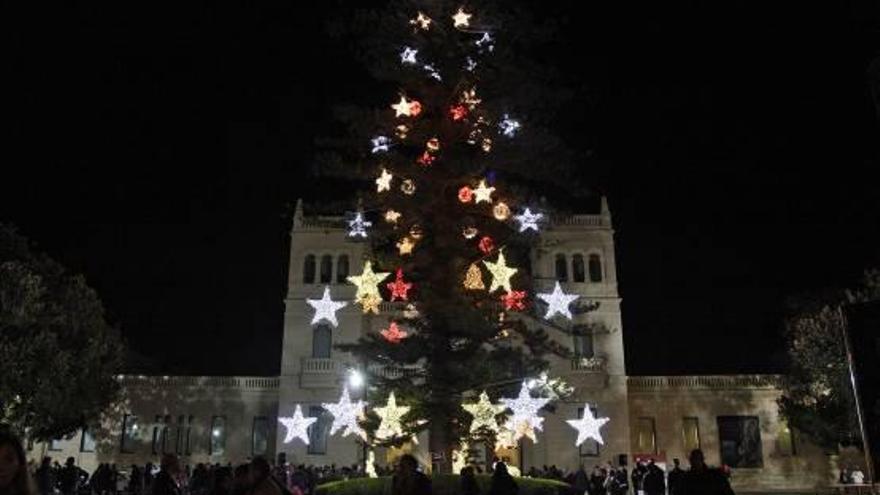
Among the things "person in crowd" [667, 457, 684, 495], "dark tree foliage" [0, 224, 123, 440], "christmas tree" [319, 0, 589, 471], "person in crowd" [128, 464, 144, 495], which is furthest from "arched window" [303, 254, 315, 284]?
"person in crowd" [667, 457, 684, 495]

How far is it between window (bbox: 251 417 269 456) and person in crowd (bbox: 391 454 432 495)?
3359 cm

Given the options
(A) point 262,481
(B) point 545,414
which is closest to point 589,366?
(B) point 545,414

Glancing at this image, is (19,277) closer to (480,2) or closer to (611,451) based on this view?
(480,2)

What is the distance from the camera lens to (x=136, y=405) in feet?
135

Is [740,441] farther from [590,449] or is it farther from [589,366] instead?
[589,366]

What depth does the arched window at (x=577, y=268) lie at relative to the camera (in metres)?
41.8

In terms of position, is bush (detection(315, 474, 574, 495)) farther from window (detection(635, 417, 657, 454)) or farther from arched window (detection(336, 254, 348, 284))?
arched window (detection(336, 254, 348, 284))

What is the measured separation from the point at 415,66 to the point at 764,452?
28.8 meters

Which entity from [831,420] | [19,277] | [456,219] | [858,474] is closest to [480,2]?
[456,219]

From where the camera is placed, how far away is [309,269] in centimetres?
4209

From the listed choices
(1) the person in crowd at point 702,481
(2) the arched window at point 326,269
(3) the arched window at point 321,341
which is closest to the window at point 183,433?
(3) the arched window at point 321,341

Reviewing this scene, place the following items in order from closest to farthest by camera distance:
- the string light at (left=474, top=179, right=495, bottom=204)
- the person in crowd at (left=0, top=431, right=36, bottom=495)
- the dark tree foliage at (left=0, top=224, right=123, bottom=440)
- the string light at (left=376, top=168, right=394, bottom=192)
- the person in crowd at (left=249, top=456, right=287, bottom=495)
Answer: the person in crowd at (left=0, top=431, right=36, bottom=495) → the person in crowd at (left=249, top=456, right=287, bottom=495) → the string light at (left=474, top=179, right=495, bottom=204) → the string light at (left=376, top=168, right=394, bottom=192) → the dark tree foliage at (left=0, top=224, right=123, bottom=440)

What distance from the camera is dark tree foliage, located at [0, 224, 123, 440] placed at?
29.1 metres

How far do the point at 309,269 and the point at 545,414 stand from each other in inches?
563
